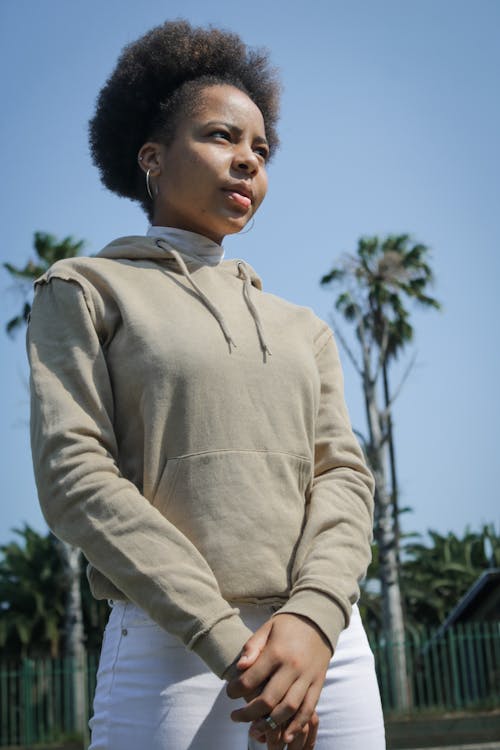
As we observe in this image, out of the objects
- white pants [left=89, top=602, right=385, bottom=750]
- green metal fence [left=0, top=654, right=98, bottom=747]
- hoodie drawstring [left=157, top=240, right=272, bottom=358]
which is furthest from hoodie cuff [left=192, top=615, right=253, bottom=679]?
green metal fence [left=0, top=654, right=98, bottom=747]

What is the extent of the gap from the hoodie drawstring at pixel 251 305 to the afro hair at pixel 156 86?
0.35 meters

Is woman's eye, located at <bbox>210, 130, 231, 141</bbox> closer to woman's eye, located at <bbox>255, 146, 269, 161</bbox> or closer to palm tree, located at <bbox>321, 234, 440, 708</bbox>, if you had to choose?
woman's eye, located at <bbox>255, 146, 269, 161</bbox>

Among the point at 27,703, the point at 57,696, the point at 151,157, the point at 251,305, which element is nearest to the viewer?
the point at 251,305

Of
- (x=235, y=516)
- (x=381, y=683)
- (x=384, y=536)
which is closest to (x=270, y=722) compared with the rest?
(x=235, y=516)

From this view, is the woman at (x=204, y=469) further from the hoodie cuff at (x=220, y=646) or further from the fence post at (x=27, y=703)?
the fence post at (x=27, y=703)

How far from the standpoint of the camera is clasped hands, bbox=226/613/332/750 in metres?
1.59

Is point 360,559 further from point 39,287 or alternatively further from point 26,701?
point 26,701

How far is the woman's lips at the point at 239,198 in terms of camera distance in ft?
7.21

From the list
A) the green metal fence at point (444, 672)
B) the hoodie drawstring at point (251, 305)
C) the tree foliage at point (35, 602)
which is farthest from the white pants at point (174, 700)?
the tree foliage at point (35, 602)

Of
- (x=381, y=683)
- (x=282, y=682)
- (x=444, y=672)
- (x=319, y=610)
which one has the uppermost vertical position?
(x=319, y=610)

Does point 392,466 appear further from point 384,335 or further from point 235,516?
point 235,516

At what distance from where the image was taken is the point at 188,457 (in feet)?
6.08

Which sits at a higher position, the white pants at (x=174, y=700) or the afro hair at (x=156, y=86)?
the afro hair at (x=156, y=86)

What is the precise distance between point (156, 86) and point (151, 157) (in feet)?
0.72
